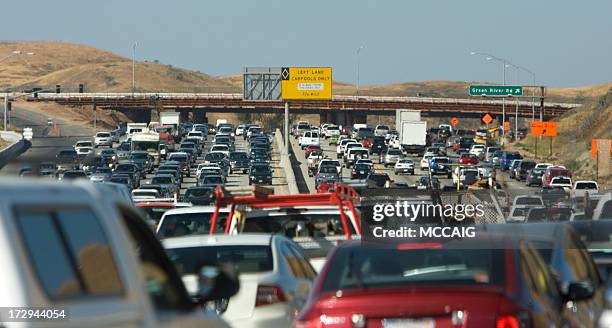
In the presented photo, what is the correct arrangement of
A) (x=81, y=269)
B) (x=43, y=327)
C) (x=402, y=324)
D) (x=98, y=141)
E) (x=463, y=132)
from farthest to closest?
→ (x=463, y=132), (x=98, y=141), (x=402, y=324), (x=81, y=269), (x=43, y=327)

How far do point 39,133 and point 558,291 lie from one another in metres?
114

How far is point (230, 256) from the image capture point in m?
12.2

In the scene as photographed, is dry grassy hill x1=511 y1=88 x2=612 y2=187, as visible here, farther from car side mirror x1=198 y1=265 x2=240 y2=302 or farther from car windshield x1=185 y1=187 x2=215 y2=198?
car side mirror x1=198 y1=265 x2=240 y2=302

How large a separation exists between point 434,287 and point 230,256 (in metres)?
3.57

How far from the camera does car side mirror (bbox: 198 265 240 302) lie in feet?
20.2

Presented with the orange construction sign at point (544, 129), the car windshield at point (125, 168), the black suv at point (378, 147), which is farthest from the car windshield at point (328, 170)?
the orange construction sign at point (544, 129)

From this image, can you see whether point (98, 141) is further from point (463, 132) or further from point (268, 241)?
point (268, 241)

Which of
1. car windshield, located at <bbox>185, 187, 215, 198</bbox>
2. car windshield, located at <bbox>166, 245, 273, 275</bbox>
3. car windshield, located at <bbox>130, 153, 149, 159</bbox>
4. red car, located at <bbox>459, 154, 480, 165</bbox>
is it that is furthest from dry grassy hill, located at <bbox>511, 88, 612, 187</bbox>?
car windshield, located at <bbox>166, 245, 273, 275</bbox>

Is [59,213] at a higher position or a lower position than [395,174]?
higher

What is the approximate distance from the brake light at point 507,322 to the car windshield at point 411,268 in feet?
1.26

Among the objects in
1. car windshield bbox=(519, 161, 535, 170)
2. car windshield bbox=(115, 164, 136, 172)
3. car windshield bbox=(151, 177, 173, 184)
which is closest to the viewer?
car windshield bbox=(151, 177, 173, 184)

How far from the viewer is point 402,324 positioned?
8.77 metres

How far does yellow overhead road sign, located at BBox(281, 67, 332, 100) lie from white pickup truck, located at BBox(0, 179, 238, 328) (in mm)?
89937

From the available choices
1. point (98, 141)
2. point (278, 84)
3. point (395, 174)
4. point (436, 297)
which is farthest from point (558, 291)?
point (98, 141)
